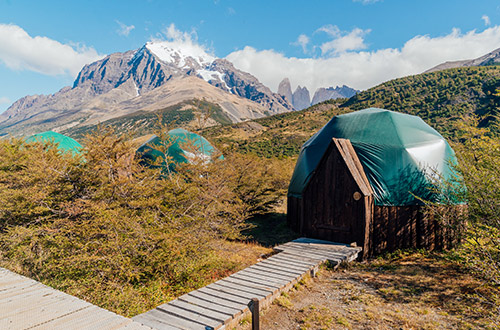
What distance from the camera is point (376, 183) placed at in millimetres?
10352

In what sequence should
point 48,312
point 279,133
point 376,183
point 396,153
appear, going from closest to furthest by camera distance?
1. point 48,312
2. point 376,183
3. point 396,153
4. point 279,133

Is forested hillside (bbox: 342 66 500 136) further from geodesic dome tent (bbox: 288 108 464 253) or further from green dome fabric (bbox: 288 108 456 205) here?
geodesic dome tent (bbox: 288 108 464 253)

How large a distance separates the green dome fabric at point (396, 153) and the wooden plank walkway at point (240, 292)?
2.74 metres

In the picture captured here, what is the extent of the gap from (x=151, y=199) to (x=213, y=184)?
2721 millimetres

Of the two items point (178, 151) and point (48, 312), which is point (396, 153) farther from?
point (178, 151)

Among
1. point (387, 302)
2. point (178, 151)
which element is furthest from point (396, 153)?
point (178, 151)

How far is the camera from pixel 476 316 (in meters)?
5.60

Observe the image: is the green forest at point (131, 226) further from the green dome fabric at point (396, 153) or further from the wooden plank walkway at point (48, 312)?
the green dome fabric at point (396, 153)

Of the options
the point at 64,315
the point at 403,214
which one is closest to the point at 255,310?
the point at 64,315

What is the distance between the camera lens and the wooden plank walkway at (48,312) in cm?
375

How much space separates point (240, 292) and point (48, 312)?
3.48 meters

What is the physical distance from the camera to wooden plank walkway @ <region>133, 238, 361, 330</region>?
4909 mm

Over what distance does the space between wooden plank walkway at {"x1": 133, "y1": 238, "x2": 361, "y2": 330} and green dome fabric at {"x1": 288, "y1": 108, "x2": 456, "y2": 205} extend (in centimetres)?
274

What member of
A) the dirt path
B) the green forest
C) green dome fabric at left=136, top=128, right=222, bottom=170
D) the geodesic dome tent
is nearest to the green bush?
the green forest
